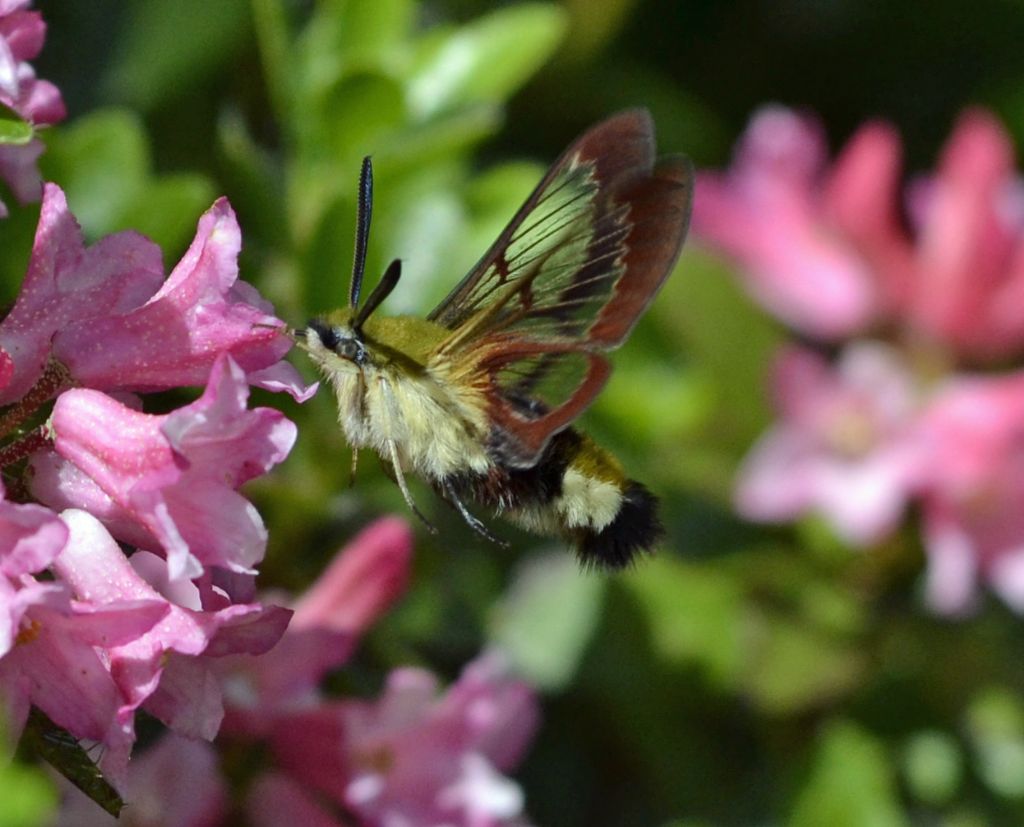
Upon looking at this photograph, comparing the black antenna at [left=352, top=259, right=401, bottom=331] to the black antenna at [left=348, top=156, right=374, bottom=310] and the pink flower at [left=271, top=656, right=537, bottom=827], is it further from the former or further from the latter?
the pink flower at [left=271, top=656, right=537, bottom=827]

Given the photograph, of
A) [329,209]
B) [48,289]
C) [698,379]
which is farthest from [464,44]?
[48,289]

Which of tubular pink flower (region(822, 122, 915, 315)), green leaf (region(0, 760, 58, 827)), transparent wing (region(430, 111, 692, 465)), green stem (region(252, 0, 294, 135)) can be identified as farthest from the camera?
tubular pink flower (region(822, 122, 915, 315))

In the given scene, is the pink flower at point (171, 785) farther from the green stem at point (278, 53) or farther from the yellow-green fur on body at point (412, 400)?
the green stem at point (278, 53)

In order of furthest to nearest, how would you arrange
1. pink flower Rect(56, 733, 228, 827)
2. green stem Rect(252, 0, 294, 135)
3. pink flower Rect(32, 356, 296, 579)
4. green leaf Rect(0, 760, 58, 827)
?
1. green stem Rect(252, 0, 294, 135)
2. pink flower Rect(56, 733, 228, 827)
3. pink flower Rect(32, 356, 296, 579)
4. green leaf Rect(0, 760, 58, 827)

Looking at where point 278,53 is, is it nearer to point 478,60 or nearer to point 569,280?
point 478,60

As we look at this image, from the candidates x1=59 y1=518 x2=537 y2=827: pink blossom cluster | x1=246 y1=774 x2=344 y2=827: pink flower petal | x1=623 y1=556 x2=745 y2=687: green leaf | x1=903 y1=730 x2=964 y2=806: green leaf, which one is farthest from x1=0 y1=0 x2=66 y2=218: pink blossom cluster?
x1=903 y1=730 x2=964 y2=806: green leaf

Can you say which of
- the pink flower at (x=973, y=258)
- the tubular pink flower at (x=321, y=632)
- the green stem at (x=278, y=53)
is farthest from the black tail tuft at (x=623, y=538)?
the pink flower at (x=973, y=258)

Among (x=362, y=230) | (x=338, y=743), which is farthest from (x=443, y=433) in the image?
(x=338, y=743)
